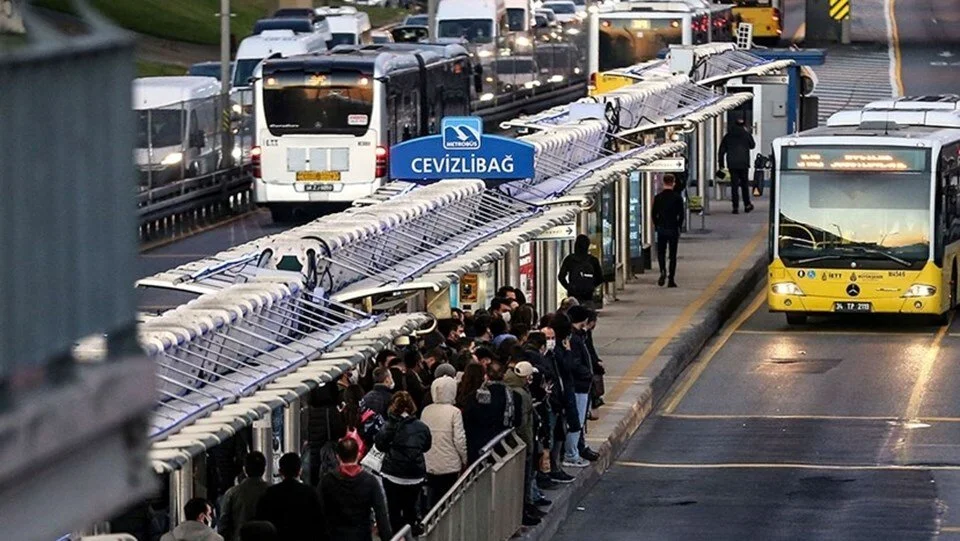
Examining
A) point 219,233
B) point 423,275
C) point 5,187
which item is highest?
point 5,187

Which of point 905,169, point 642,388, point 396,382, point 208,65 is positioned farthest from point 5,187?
point 208,65

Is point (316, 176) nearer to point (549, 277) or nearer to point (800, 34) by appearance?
point (549, 277)

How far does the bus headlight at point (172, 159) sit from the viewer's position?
41.2 metres

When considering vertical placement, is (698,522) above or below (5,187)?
below

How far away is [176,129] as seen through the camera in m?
42.0

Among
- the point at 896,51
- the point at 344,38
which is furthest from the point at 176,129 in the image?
the point at 896,51

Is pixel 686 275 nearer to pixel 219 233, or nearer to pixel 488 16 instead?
pixel 219 233

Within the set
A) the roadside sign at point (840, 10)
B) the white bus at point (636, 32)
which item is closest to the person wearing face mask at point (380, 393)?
the white bus at point (636, 32)

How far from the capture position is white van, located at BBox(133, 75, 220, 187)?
4078cm

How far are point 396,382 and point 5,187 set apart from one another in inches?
477

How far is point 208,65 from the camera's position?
5828 cm

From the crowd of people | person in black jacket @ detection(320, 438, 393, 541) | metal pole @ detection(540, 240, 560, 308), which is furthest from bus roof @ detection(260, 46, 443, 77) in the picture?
person in black jacket @ detection(320, 438, 393, 541)

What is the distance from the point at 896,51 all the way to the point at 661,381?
54.3m

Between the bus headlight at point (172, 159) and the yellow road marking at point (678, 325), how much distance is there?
933 cm
